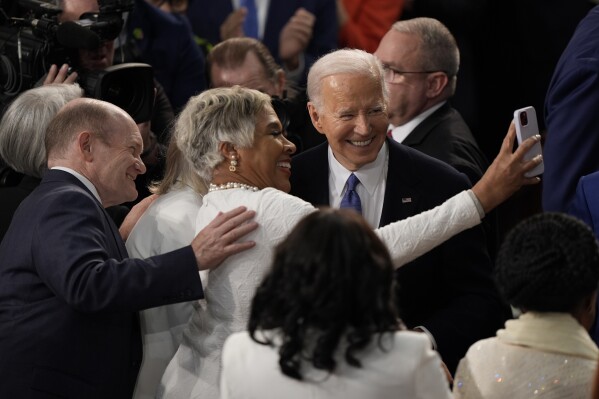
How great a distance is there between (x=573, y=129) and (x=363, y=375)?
2013mm

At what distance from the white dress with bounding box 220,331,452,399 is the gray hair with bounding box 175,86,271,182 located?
3.25ft

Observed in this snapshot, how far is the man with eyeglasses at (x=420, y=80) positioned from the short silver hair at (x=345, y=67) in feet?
3.94

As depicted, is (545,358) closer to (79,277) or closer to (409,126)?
(79,277)

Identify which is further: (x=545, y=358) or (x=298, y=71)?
(x=298, y=71)

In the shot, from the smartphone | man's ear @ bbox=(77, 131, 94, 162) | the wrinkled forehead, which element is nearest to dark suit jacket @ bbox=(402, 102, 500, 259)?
the wrinkled forehead

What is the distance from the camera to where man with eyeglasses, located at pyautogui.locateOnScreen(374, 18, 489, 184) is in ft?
17.2

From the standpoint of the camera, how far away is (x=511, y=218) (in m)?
5.92

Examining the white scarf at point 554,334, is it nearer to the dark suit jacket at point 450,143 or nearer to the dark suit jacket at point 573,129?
the dark suit jacket at point 573,129

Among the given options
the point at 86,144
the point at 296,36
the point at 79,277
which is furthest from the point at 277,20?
the point at 79,277

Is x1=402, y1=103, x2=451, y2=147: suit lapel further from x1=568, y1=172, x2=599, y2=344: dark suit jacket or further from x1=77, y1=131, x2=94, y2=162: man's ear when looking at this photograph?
x1=77, y1=131, x2=94, y2=162: man's ear

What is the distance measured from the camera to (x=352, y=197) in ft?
13.1

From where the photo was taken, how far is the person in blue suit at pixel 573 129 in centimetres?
432

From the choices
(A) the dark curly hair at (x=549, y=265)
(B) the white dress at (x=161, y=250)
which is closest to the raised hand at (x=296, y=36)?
(B) the white dress at (x=161, y=250)

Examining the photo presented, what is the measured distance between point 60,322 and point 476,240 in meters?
1.38
